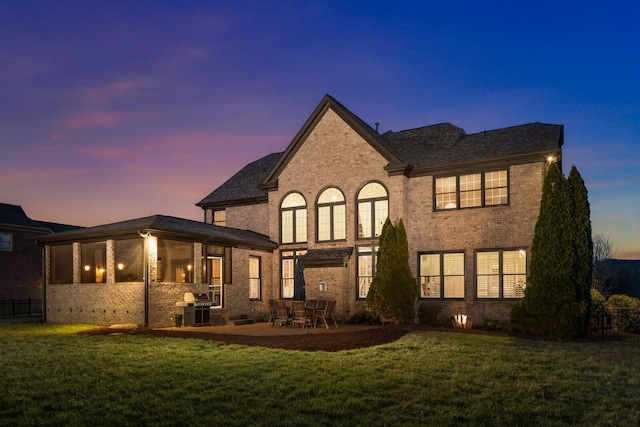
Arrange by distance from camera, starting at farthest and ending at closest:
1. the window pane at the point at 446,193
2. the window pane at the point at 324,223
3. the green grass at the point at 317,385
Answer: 1. the window pane at the point at 324,223
2. the window pane at the point at 446,193
3. the green grass at the point at 317,385

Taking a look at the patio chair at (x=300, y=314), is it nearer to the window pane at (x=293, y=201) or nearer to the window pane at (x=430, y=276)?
the window pane at (x=430, y=276)

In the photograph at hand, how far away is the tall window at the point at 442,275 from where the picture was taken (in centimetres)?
2000

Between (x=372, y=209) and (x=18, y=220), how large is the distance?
2764cm

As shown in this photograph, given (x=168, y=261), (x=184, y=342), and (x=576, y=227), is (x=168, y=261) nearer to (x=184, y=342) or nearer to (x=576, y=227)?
(x=184, y=342)

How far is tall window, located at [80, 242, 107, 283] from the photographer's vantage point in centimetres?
1947

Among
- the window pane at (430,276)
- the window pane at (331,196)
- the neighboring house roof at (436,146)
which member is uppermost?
the neighboring house roof at (436,146)

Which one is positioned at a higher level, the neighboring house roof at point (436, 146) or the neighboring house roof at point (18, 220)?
the neighboring house roof at point (436, 146)

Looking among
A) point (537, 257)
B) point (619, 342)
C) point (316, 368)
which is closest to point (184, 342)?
point (316, 368)

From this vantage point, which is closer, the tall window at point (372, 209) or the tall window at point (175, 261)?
the tall window at point (175, 261)

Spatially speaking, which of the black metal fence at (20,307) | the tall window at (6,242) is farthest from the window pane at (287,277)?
the tall window at (6,242)

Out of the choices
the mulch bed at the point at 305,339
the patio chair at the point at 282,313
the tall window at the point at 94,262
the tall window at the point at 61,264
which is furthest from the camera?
the tall window at the point at 61,264

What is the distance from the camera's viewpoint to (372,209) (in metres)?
21.3

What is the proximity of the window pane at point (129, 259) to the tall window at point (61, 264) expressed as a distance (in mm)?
3098

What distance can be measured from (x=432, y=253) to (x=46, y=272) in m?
16.3
